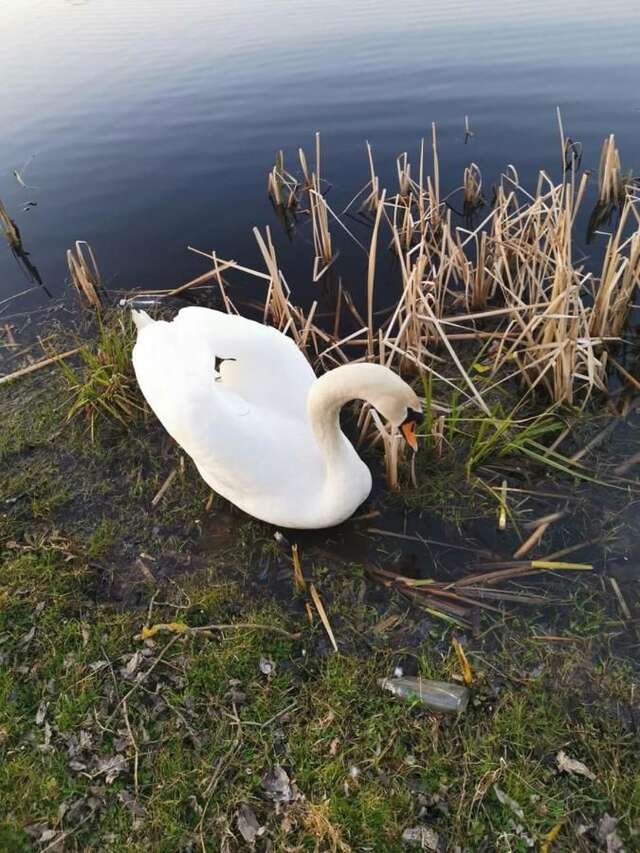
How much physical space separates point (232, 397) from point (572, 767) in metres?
3.42

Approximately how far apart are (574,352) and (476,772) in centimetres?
371

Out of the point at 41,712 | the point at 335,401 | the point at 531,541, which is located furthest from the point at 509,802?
the point at 41,712

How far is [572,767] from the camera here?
3.50 metres

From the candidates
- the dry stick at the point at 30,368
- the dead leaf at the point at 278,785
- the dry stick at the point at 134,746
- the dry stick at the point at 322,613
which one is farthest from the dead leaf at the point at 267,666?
the dry stick at the point at 30,368

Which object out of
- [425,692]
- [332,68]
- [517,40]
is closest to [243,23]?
[332,68]

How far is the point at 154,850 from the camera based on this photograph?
3426 millimetres

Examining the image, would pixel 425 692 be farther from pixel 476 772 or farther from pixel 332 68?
pixel 332 68

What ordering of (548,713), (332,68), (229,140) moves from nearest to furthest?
1. (548,713)
2. (229,140)
3. (332,68)

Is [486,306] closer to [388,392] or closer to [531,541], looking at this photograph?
[531,541]

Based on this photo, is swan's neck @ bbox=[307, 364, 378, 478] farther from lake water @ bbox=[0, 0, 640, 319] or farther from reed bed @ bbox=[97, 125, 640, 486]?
lake water @ bbox=[0, 0, 640, 319]

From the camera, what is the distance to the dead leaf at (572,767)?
11.4 ft

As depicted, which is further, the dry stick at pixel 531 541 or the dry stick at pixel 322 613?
the dry stick at pixel 531 541

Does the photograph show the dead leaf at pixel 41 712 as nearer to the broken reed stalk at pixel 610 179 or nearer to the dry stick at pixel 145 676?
the dry stick at pixel 145 676

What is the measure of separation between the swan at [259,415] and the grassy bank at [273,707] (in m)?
0.65
